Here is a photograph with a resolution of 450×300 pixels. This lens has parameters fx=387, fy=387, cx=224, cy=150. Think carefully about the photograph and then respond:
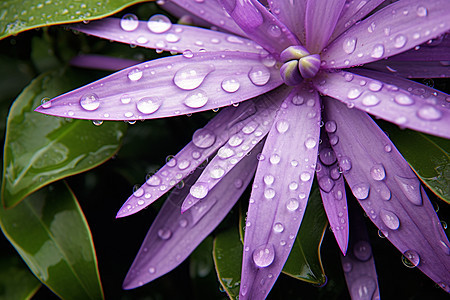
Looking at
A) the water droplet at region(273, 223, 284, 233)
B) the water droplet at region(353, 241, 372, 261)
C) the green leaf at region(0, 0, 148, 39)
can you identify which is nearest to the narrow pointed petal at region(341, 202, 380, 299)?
the water droplet at region(353, 241, 372, 261)

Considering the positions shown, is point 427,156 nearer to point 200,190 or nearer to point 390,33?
point 390,33

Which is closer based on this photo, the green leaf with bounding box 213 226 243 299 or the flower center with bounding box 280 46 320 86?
the flower center with bounding box 280 46 320 86

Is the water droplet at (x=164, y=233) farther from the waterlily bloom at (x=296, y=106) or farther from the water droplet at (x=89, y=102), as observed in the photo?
the water droplet at (x=89, y=102)

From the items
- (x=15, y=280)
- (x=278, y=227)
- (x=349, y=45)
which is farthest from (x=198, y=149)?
(x=15, y=280)

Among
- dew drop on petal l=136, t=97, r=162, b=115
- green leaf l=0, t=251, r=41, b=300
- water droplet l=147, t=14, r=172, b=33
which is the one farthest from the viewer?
green leaf l=0, t=251, r=41, b=300

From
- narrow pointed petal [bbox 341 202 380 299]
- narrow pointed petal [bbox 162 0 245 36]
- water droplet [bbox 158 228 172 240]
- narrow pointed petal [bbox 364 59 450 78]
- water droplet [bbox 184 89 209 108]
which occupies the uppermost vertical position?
narrow pointed petal [bbox 364 59 450 78]

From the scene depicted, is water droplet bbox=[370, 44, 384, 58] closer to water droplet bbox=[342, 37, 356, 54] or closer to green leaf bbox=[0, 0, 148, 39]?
water droplet bbox=[342, 37, 356, 54]
